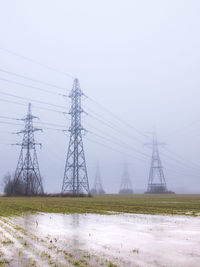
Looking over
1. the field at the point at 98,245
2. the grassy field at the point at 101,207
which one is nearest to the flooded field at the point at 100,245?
the field at the point at 98,245

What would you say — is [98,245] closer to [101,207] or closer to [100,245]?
[100,245]

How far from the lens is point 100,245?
31.1ft

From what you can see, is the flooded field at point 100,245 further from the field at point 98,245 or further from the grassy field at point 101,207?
the grassy field at point 101,207

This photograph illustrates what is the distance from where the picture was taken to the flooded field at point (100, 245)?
7.49 meters

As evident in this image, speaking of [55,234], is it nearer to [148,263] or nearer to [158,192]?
[148,263]

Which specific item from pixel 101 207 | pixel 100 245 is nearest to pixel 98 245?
pixel 100 245

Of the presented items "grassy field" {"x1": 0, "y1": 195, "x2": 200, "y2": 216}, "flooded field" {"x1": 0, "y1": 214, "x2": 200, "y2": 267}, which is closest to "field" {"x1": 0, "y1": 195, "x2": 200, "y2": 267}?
"flooded field" {"x1": 0, "y1": 214, "x2": 200, "y2": 267}

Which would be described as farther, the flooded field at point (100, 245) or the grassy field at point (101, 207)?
the grassy field at point (101, 207)

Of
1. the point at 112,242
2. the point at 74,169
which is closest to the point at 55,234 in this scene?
the point at 112,242

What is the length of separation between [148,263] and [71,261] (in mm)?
1851

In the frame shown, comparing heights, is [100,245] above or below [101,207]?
below

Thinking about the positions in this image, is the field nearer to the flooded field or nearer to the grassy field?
the flooded field

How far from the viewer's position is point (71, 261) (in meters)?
7.47

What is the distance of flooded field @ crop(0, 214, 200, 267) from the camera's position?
24.6ft
